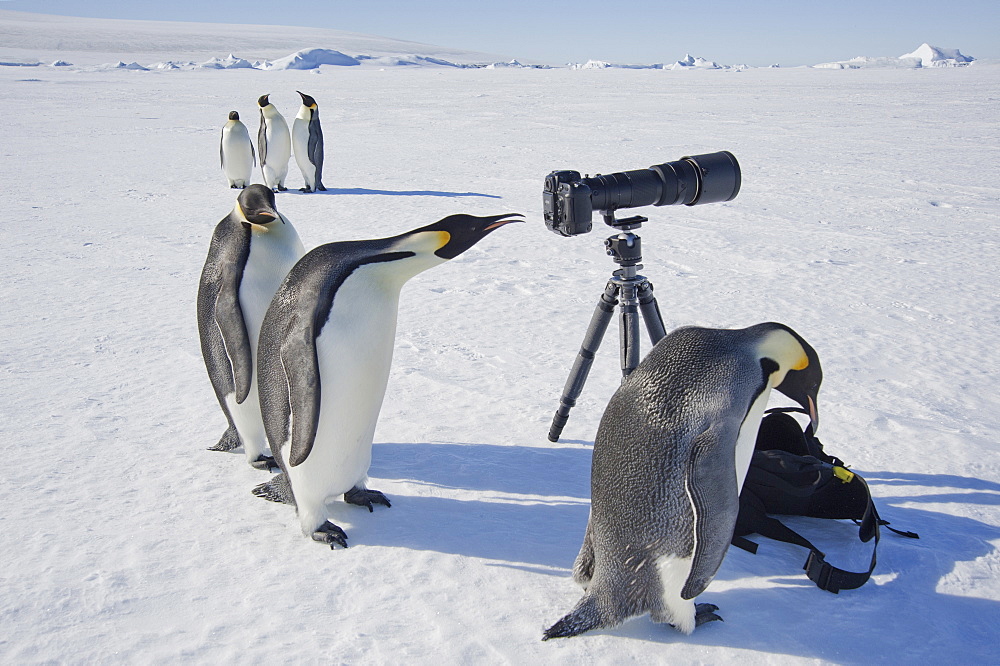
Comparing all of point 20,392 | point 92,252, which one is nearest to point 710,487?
point 20,392

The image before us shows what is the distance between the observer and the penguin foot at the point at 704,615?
59.3 inches

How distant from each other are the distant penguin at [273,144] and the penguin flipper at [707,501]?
7.20 metres

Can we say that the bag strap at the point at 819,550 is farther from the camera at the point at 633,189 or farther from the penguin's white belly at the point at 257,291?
the penguin's white belly at the point at 257,291

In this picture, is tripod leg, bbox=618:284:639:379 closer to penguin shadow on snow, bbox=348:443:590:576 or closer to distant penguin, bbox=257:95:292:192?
penguin shadow on snow, bbox=348:443:590:576

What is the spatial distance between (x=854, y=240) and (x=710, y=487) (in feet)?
13.7

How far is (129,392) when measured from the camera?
2.66 meters

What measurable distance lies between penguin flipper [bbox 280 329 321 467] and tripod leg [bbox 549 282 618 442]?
738 mm

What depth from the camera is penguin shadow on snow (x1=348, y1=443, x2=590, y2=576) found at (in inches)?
71.1

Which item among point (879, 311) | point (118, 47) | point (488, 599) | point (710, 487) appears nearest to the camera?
point (710, 487)

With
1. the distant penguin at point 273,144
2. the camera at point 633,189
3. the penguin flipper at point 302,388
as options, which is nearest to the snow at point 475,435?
the penguin flipper at point 302,388

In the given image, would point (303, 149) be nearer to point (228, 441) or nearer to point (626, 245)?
point (228, 441)

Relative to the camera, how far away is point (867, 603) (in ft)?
5.21

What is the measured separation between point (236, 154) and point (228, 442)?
19.6 feet

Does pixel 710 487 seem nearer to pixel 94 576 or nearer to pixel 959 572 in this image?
pixel 959 572
